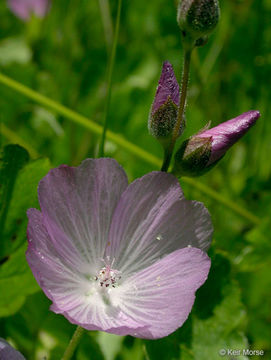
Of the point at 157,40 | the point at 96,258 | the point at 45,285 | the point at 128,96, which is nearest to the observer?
the point at 45,285

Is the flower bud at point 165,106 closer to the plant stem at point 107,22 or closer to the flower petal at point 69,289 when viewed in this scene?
the flower petal at point 69,289

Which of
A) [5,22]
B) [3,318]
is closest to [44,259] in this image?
[3,318]

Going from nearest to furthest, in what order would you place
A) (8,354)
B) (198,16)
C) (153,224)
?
(8,354)
(198,16)
(153,224)

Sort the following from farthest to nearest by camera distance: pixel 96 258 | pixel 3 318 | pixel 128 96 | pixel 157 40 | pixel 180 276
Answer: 1. pixel 157 40
2. pixel 128 96
3. pixel 3 318
4. pixel 96 258
5. pixel 180 276

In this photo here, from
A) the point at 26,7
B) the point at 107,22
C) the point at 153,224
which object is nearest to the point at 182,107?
the point at 153,224

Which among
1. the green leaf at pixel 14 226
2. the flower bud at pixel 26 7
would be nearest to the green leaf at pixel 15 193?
the green leaf at pixel 14 226

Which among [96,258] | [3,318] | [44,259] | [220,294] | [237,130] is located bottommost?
[3,318]

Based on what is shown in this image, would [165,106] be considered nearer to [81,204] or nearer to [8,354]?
[81,204]

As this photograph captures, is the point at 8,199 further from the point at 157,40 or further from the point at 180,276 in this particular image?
the point at 157,40
